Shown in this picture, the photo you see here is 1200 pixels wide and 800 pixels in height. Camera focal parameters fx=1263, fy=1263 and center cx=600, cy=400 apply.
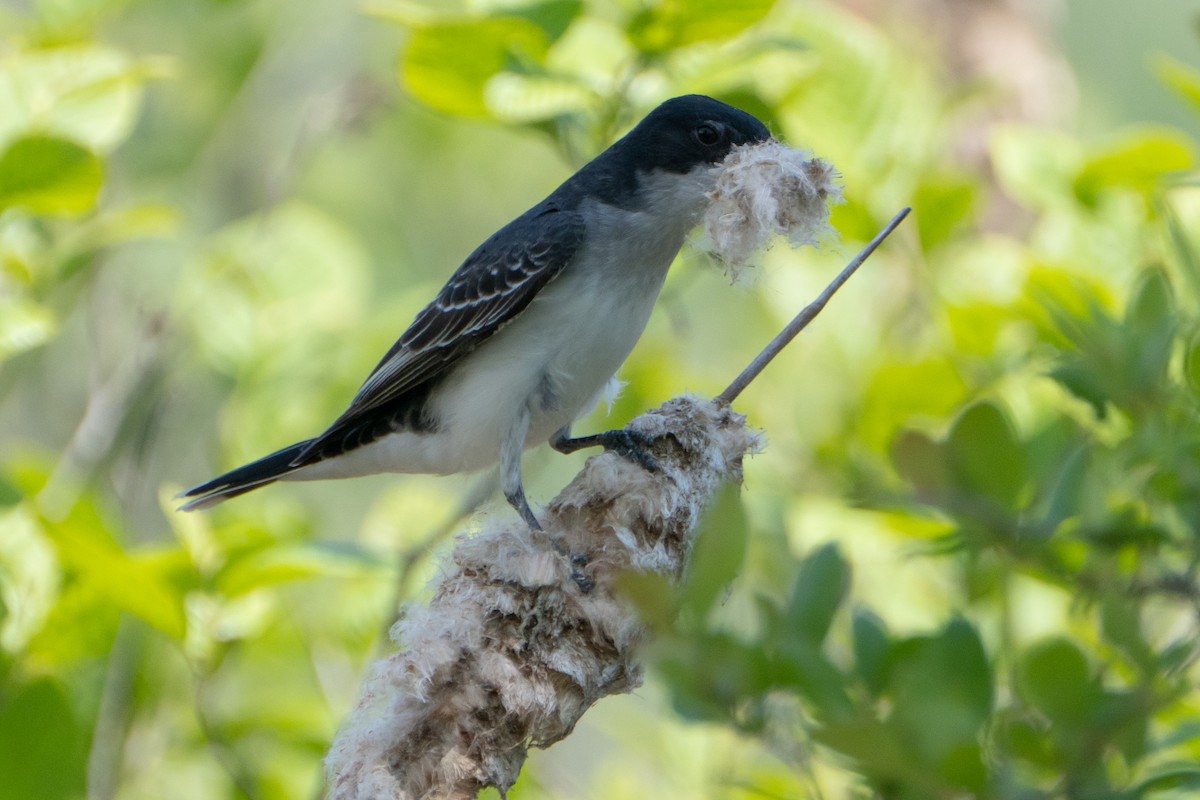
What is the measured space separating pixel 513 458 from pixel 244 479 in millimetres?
751

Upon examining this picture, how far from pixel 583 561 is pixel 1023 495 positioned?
787mm

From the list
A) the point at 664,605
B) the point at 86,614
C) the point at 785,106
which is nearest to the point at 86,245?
the point at 86,614

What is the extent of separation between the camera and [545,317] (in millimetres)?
3463

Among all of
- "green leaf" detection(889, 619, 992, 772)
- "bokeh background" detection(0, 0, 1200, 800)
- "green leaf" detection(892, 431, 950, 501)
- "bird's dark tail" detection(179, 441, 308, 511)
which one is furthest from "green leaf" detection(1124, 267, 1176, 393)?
"bird's dark tail" detection(179, 441, 308, 511)

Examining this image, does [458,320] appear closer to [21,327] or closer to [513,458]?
[513,458]

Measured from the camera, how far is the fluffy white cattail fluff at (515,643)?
1943 millimetres

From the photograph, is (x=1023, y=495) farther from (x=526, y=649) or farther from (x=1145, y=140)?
(x=1145, y=140)

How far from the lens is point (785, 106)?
3.46m

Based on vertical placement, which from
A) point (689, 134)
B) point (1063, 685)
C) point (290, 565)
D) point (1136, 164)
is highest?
point (1063, 685)

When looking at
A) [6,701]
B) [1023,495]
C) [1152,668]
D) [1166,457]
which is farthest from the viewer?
[6,701]

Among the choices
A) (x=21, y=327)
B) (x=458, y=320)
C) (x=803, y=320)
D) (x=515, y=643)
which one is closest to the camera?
(x=515, y=643)

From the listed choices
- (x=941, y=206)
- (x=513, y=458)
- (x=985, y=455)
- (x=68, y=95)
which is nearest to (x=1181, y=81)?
(x=941, y=206)

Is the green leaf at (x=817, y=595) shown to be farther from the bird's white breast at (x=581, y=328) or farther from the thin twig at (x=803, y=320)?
the bird's white breast at (x=581, y=328)

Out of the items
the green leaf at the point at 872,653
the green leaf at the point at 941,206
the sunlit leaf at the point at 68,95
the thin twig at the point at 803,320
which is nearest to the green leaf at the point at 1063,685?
the green leaf at the point at 872,653
